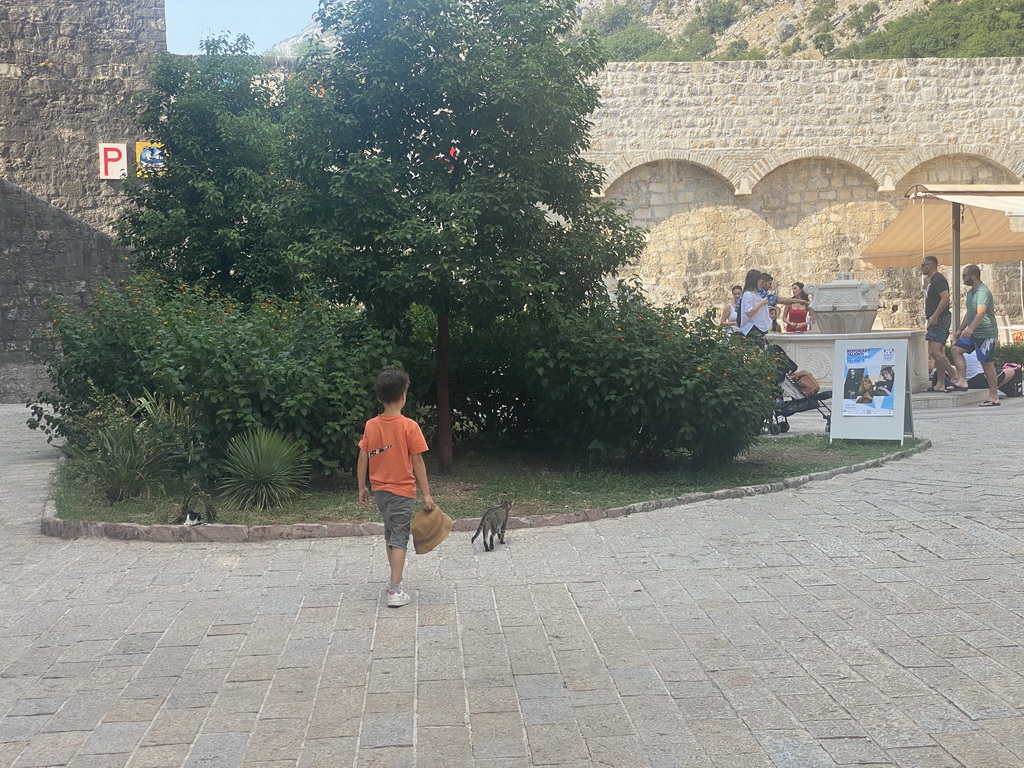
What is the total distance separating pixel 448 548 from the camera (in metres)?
6.85

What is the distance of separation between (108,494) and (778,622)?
17.1ft

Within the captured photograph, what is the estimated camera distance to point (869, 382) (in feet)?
33.8

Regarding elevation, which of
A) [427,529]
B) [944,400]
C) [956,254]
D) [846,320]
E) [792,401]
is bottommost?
[427,529]

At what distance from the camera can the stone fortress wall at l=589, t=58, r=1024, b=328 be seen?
25.6 meters

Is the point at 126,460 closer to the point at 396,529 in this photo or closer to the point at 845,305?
the point at 396,529

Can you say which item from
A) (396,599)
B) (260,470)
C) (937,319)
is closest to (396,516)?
(396,599)

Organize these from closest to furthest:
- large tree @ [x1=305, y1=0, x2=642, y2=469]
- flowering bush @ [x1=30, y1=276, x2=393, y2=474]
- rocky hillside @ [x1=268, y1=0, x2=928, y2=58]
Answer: flowering bush @ [x1=30, y1=276, x2=393, y2=474] → large tree @ [x1=305, y1=0, x2=642, y2=469] → rocky hillside @ [x1=268, y1=0, x2=928, y2=58]

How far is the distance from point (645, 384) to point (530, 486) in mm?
1211

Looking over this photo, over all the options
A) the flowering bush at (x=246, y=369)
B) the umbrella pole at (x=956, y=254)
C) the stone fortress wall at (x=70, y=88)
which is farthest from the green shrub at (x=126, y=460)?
the stone fortress wall at (x=70, y=88)

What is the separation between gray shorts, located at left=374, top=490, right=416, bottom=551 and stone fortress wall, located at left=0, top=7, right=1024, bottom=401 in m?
19.8

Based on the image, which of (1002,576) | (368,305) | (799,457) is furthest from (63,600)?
(799,457)

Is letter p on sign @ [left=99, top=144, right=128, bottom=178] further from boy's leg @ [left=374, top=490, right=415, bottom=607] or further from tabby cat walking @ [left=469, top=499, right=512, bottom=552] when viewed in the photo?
boy's leg @ [left=374, top=490, right=415, bottom=607]

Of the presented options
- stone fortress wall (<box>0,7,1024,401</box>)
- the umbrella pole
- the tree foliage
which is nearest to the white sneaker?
the umbrella pole

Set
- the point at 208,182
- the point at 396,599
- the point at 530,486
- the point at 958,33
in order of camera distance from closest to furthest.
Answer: the point at 396,599 < the point at 530,486 < the point at 208,182 < the point at 958,33
